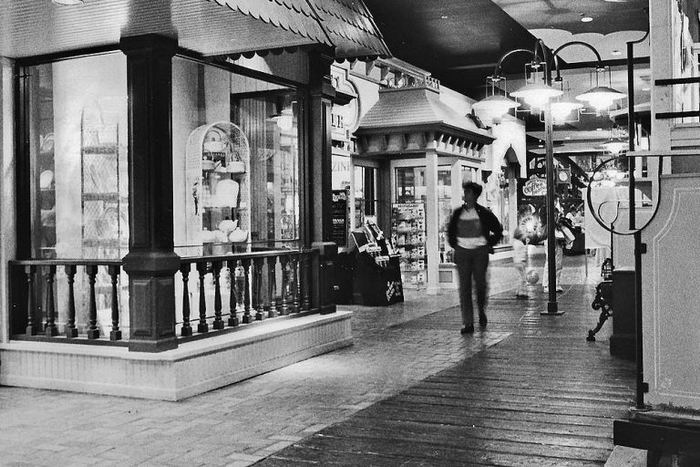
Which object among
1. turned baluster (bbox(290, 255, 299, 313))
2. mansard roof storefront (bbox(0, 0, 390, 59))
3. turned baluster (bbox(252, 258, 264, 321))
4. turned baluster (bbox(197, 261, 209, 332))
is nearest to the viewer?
mansard roof storefront (bbox(0, 0, 390, 59))

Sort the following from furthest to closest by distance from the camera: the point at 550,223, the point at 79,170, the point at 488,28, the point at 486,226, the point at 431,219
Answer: the point at 431,219 → the point at 488,28 → the point at 550,223 → the point at 486,226 → the point at 79,170

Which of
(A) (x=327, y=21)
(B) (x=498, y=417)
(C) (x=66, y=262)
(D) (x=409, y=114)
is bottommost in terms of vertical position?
(B) (x=498, y=417)

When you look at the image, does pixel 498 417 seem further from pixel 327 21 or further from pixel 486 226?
pixel 486 226

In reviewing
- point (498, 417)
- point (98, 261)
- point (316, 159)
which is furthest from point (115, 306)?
point (498, 417)

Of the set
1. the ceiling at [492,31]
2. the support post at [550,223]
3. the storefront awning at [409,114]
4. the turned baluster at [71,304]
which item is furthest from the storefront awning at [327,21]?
the storefront awning at [409,114]

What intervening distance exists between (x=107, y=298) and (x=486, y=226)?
4716 mm

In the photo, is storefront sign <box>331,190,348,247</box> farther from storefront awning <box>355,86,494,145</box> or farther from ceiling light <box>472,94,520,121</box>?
ceiling light <box>472,94,520,121</box>

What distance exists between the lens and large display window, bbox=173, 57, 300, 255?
24.8 ft

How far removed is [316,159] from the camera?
8.88 metres

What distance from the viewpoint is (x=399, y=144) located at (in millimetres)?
15273

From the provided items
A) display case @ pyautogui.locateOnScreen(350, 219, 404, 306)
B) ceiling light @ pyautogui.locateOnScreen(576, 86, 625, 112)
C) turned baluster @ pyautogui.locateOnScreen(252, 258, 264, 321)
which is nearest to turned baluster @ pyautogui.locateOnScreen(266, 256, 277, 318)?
turned baluster @ pyautogui.locateOnScreen(252, 258, 264, 321)

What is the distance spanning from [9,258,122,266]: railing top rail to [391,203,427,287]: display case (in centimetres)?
956

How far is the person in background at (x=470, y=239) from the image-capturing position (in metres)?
9.85

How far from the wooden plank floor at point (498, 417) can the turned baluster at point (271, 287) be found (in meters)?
1.93
